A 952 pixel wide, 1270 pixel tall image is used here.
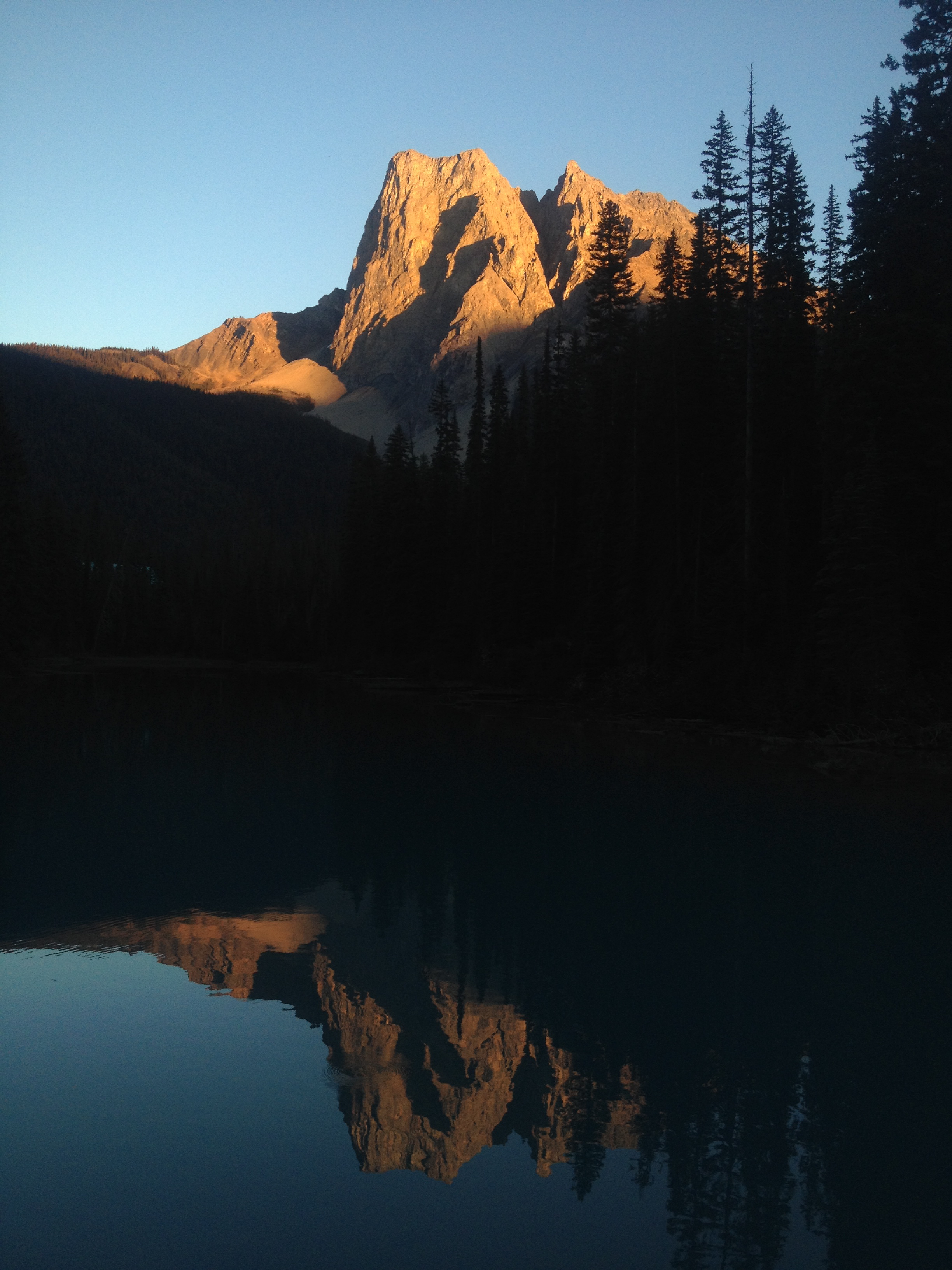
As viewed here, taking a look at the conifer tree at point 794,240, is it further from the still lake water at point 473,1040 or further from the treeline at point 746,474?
the still lake water at point 473,1040

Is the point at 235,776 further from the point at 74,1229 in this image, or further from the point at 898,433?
the point at 898,433

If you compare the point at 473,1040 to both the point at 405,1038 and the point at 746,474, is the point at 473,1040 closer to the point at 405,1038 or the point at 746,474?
the point at 405,1038

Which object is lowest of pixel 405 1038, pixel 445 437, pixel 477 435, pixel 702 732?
pixel 405 1038

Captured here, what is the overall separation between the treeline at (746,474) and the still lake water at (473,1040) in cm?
1184

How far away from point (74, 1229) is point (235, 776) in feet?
48.4

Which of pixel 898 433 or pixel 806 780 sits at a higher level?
pixel 898 433

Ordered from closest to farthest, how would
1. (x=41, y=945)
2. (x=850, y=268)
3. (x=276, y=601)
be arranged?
1. (x=41, y=945)
2. (x=850, y=268)
3. (x=276, y=601)

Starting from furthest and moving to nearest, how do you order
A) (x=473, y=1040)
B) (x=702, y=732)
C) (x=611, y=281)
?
(x=611, y=281)
(x=702, y=732)
(x=473, y=1040)

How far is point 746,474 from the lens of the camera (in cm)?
3008

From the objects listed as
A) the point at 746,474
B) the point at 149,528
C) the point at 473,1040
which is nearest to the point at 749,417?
the point at 746,474

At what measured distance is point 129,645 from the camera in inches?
3922

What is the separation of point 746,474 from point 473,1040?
25.9 meters

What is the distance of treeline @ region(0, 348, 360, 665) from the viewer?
2997 inches

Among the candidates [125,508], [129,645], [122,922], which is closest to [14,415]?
[125,508]
